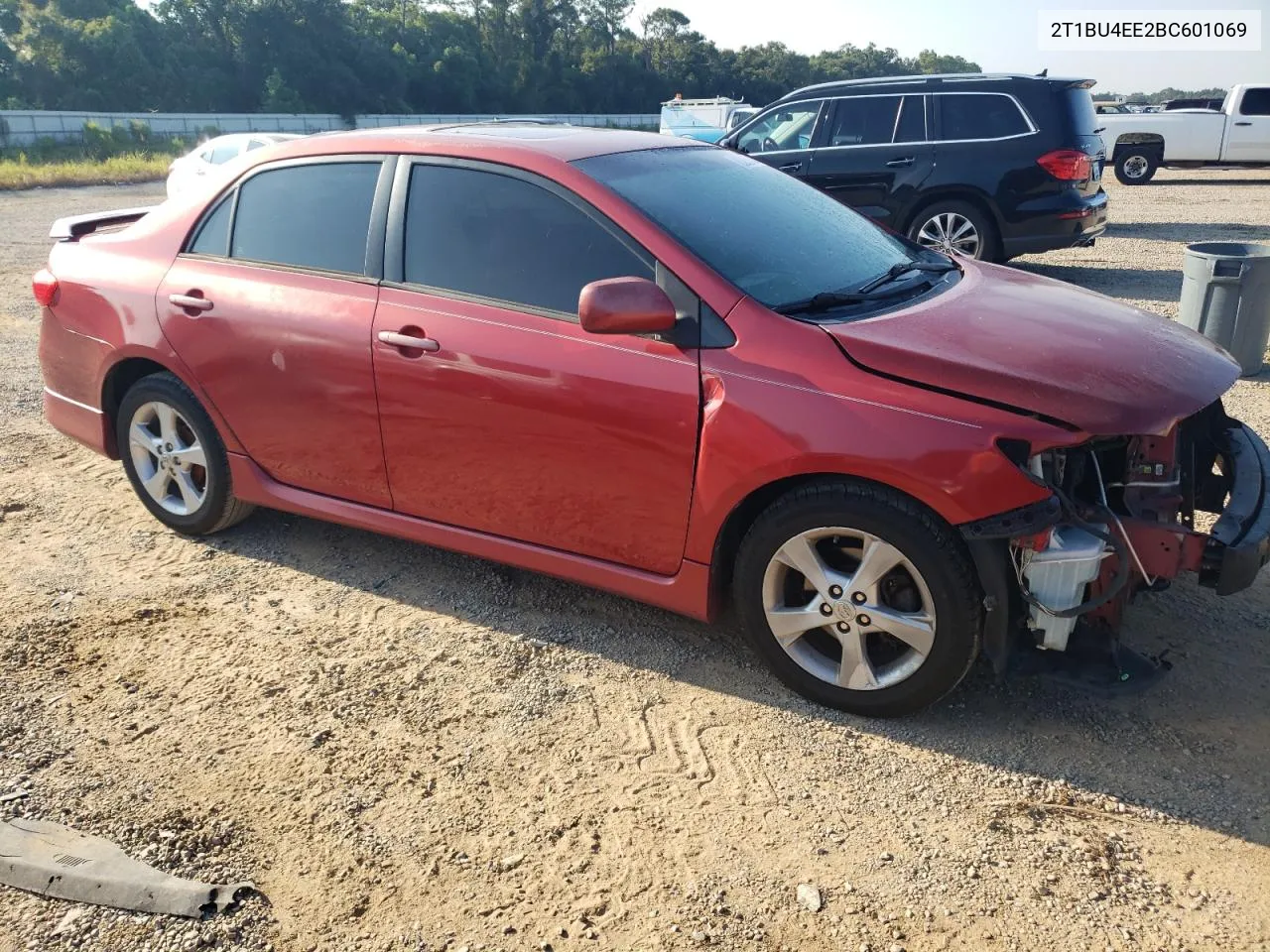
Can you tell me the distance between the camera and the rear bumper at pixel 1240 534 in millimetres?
2857

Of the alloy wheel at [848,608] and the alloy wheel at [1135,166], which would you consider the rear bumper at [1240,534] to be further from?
the alloy wheel at [1135,166]

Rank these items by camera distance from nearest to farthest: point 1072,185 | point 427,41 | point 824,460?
point 824,460
point 1072,185
point 427,41

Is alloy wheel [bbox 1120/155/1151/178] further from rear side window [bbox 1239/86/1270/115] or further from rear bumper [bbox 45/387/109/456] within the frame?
rear bumper [bbox 45/387/109/456]

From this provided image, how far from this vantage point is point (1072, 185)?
30.8ft

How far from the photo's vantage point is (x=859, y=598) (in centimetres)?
301

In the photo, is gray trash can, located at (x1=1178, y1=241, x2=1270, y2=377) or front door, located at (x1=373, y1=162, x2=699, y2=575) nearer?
front door, located at (x1=373, y1=162, x2=699, y2=575)

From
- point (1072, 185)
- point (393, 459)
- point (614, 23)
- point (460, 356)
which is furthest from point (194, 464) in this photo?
point (614, 23)

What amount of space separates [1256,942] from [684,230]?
2.48 metres

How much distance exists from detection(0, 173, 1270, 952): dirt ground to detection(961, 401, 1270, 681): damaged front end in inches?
13.1

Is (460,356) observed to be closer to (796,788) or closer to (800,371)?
(800,371)

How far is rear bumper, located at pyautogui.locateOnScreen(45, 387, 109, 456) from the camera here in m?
4.60

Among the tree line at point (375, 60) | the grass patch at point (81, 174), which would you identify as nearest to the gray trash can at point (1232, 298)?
the grass patch at point (81, 174)

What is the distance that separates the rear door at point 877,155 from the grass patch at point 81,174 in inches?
826

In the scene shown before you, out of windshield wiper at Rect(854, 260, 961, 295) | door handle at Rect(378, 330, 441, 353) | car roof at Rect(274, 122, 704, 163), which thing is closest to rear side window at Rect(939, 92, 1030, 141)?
windshield wiper at Rect(854, 260, 961, 295)
